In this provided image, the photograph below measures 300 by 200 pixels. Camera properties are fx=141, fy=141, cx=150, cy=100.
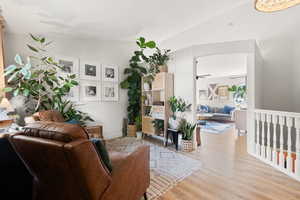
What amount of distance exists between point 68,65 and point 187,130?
10.4 ft

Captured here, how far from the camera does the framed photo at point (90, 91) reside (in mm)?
3582

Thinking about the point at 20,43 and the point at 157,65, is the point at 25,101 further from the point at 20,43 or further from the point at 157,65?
the point at 157,65

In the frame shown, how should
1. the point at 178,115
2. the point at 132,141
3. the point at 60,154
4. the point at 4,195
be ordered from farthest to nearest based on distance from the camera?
the point at 132,141
the point at 178,115
the point at 4,195
the point at 60,154

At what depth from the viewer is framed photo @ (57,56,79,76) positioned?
331 cm

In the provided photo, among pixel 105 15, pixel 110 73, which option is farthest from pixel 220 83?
pixel 105 15

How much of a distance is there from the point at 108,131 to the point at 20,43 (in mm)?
2770

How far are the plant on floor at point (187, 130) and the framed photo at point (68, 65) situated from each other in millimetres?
2896

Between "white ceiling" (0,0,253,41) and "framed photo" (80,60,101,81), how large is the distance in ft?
2.19

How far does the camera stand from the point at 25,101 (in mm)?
2926

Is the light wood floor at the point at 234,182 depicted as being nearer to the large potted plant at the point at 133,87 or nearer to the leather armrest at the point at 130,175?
the leather armrest at the point at 130,175

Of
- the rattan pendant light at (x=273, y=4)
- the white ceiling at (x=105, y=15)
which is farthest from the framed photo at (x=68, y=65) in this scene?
the rattan pendant light at (x=273, y=4)

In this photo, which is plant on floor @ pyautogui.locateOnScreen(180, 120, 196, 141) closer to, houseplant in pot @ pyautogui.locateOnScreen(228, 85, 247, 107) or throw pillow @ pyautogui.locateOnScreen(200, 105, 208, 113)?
throw pillow @ pyautogui.locateOnScreen(200, 105, 208, 113)

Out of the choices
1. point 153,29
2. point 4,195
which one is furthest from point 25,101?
point 153,29

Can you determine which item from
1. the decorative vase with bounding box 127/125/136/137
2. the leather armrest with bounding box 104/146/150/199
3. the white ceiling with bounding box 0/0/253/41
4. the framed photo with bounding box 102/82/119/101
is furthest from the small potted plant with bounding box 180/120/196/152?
the white ceiling with bounding box 0/0/253/41
